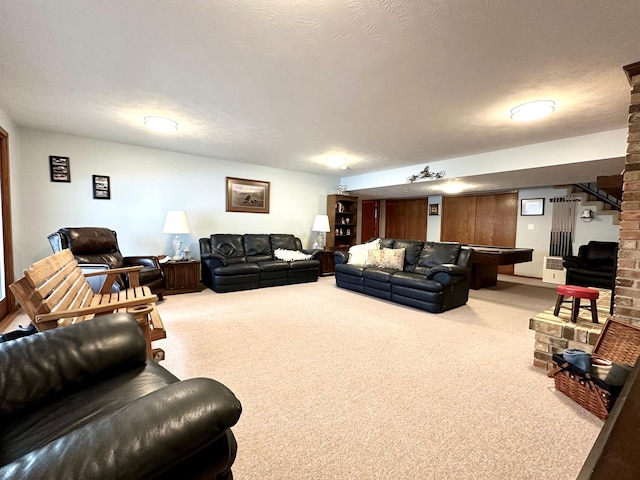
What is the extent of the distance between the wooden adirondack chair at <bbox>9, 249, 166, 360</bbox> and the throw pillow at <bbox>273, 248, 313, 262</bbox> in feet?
10.6

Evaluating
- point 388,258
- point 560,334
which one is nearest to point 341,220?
point 388,258

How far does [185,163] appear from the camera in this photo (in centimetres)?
497

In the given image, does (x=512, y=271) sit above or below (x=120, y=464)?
below

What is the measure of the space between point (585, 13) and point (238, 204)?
5.10 m

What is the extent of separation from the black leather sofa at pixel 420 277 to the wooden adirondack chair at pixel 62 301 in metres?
2.96

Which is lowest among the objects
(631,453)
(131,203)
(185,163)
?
(631,453)

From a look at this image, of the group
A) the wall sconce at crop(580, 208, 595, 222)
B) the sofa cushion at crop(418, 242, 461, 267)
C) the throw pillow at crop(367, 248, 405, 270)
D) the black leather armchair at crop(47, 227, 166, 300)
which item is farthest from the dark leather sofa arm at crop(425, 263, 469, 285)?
the wall sconce at crop(580, 208, 595, 222)

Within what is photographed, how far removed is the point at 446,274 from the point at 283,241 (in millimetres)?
3263

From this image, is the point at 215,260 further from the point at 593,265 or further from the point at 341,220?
the point at 593,265

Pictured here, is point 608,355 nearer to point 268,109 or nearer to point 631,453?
point 631,453

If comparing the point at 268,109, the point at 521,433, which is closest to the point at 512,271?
the point at 521,433

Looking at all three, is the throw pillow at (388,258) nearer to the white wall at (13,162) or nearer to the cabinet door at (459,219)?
the cabinet door at (459,219)

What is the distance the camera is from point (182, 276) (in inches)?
179

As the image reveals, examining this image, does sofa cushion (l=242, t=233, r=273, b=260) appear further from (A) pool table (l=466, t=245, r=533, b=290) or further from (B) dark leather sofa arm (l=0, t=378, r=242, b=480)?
(B) dark leather sofa arm (l=0, t=378, r=242, b=480)
